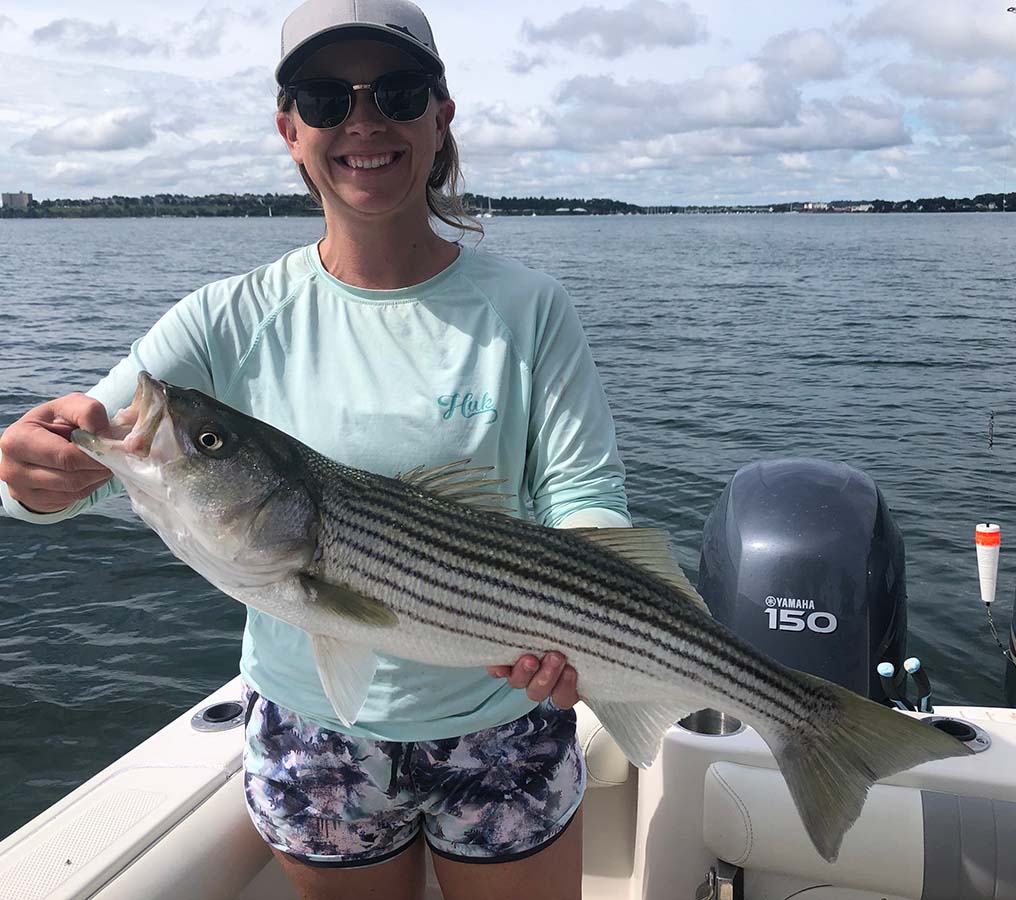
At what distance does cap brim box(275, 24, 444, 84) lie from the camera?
2.92 metres

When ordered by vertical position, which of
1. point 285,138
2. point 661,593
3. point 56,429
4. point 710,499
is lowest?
point 710,499

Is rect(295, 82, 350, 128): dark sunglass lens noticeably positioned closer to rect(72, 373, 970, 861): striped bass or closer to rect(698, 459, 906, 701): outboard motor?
rect(72, 373, 970, 861): striped bass

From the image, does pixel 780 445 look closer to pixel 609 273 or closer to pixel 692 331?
pixel 692 331

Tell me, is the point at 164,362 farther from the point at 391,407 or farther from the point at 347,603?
the point at 347,603

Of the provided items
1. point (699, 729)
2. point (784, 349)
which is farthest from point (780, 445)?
point (699, 729)

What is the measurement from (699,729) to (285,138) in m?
2.85

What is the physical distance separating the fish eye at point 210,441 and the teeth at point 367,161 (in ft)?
3.26

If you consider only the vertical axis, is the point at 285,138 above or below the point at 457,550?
above

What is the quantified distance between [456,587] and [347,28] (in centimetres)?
170

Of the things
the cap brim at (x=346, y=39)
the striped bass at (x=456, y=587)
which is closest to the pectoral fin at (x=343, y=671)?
the striped bass at (x=456, y=587)

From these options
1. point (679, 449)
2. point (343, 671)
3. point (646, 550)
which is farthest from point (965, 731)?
point (679, 449)

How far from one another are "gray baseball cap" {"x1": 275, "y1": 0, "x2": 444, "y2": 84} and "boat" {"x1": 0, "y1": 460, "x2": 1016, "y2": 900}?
2833 mm

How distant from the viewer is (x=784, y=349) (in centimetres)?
2578

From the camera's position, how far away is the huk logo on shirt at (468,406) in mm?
2994
